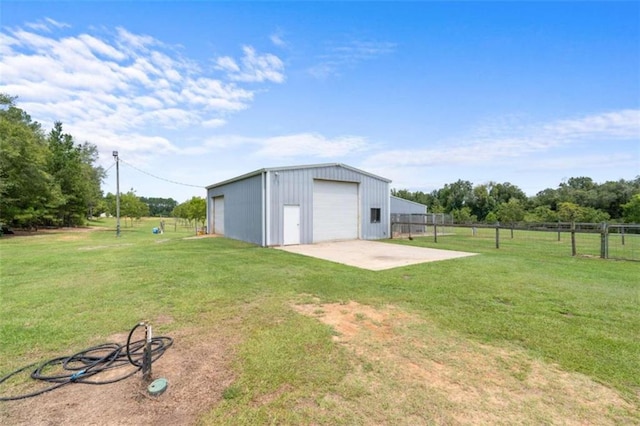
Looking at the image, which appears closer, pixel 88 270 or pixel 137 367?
pixel 137 367

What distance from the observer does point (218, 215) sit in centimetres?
1967

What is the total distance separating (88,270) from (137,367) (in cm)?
585

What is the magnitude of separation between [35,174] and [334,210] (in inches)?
790

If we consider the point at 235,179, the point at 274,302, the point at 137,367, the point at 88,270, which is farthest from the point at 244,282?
the point at 235,179

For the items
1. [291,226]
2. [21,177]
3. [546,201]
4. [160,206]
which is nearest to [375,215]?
[291,226]

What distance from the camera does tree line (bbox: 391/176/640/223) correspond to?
3000cm

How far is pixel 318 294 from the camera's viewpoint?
16.1 ft

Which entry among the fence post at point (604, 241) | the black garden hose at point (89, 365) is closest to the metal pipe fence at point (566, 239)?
the fence post at point (604, 241)

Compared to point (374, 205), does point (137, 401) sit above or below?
below

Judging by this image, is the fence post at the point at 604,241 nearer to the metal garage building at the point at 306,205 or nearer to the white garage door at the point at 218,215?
the metal garage building at the point at 306,205

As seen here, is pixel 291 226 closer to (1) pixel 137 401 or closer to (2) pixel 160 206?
(1) pixel 137 401

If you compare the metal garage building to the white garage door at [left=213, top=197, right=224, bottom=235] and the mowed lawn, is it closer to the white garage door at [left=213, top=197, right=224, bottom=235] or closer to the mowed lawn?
the white garage door at [left=213, top=197, right=224, bottom=235]

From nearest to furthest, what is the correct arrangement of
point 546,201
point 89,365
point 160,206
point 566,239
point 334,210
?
point 89,365
point 334,210
point 566,239
point 546,201
point 160,206

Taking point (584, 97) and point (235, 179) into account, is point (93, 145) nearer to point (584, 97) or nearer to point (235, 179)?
point (235, 179)
